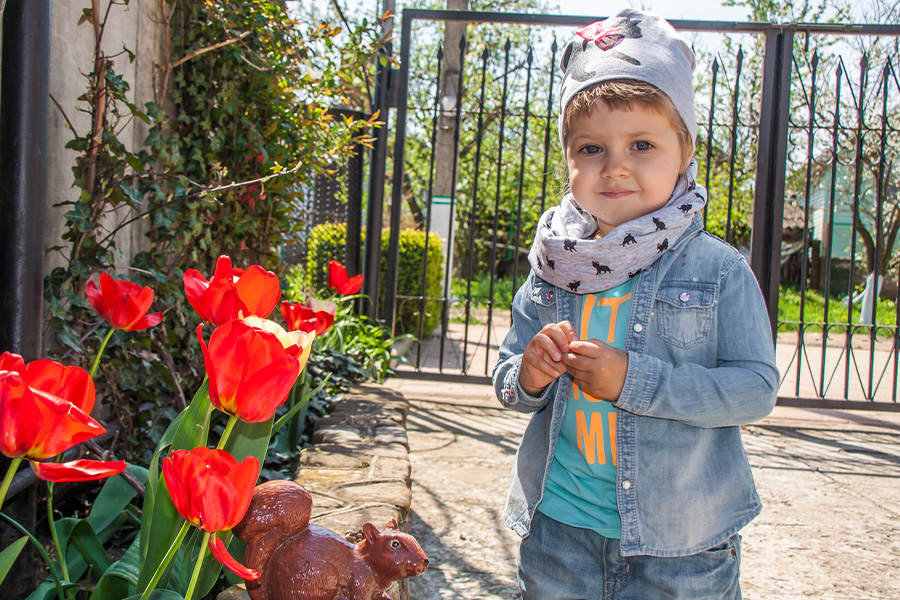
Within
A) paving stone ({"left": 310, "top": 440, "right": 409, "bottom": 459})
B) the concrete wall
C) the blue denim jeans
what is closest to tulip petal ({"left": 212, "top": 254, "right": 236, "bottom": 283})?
the blue denim jeans

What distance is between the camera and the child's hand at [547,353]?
1.20m

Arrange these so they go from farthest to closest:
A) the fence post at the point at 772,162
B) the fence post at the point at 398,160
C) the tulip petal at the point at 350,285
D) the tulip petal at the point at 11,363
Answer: the fence post at the point at 398,160 → the fence post at the point at 772,162 → the tulip petal at the point at 350,285 → the tulip petal at the point at 11,363

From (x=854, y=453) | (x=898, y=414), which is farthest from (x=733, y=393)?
(x=898, y=414)

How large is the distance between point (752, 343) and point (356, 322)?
341 cm

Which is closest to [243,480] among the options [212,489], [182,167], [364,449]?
[212,489]

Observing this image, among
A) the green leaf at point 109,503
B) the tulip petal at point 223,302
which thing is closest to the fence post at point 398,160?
the green leaf at point 109,503

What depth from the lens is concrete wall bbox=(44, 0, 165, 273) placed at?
2.04 meters

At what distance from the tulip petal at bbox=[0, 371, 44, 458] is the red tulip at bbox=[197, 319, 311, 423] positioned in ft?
0.62

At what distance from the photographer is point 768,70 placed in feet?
13.9

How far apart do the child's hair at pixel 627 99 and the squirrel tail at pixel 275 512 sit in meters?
0.83

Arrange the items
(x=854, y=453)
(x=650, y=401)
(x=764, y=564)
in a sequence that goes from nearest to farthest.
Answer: (x=650, y=401)
(x=764, y=564)
(x=854, y=453)

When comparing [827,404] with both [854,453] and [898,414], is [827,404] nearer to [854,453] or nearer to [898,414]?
[854,453]

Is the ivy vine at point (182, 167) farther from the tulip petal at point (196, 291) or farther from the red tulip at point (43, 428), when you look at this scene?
the red tulip at point (43, 428)

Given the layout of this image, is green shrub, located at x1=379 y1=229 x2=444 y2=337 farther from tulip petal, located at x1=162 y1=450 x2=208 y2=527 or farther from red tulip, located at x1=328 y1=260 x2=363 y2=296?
tulip petal, located at x1=162 y1=450 x2=208 y2=527
